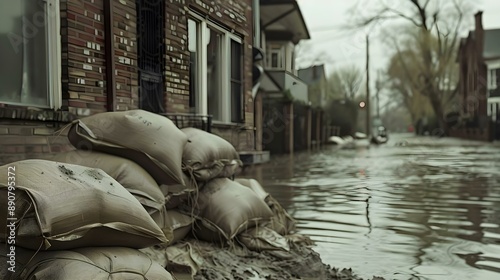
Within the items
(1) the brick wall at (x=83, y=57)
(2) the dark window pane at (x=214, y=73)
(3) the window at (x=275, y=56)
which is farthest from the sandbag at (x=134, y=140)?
(3) the window at (x=275, y=56)

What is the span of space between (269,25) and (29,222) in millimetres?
5984

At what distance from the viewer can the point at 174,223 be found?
3.04 m

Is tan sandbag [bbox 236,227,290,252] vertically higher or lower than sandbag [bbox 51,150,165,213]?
lower

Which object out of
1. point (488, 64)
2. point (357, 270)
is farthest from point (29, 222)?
point (488, 64)

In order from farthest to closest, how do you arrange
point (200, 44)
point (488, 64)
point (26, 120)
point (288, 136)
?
point (488, 64)
point (288, 136)
point (200, 44)
point (26, 120)

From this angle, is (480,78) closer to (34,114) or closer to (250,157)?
(250,157)

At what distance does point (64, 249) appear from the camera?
1.77 m

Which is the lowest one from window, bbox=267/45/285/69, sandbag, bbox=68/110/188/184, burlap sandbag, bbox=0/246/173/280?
burlap sandbag, bbox=0/246/173/280

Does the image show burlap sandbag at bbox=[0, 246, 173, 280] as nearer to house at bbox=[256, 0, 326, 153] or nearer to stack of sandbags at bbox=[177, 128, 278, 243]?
stack of sandbags at bbox=[177, 128, 278, 243]

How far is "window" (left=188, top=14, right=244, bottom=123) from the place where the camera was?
573 cm

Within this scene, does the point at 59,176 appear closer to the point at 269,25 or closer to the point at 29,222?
the point at 29,222

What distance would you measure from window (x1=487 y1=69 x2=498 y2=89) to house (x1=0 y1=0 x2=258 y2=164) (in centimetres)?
3393

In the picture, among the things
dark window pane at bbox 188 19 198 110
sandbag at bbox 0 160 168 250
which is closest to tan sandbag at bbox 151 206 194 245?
sandbag at bbox 0 160 168 250

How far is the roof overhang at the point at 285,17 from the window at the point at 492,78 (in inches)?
1294
